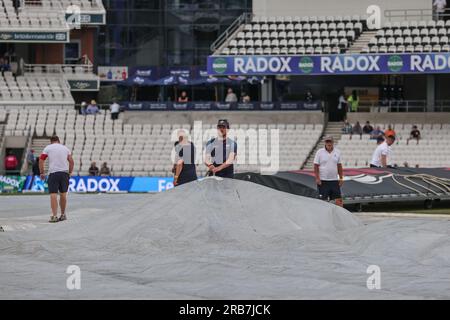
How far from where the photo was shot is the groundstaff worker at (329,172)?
69.1ft

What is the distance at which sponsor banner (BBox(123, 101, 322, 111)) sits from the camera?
45.5 m

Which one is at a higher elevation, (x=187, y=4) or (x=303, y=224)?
(x=187, y=4)

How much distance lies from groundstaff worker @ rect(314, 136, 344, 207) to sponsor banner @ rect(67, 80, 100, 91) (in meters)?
31.9

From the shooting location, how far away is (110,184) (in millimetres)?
39031

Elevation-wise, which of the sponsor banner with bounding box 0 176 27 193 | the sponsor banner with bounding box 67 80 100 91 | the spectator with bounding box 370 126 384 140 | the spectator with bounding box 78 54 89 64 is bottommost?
the sponsor banner with bounding box 0 176 27 193

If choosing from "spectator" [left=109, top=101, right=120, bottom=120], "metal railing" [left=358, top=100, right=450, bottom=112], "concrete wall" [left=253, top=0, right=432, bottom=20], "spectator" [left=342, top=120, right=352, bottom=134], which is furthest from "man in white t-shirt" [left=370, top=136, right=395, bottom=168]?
"concrete wall" [left=253, top=0, right=432, bottom=20]

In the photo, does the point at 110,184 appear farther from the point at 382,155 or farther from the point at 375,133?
the point at 382,155

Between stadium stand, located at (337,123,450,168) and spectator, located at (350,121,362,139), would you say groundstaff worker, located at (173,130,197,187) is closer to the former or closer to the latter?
stadium stand, located at (337,123,450,168)

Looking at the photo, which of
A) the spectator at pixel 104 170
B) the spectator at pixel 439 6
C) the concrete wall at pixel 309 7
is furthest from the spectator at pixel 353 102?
the spectator at pixel 104 170

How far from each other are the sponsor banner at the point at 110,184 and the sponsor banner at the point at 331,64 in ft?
25.1
